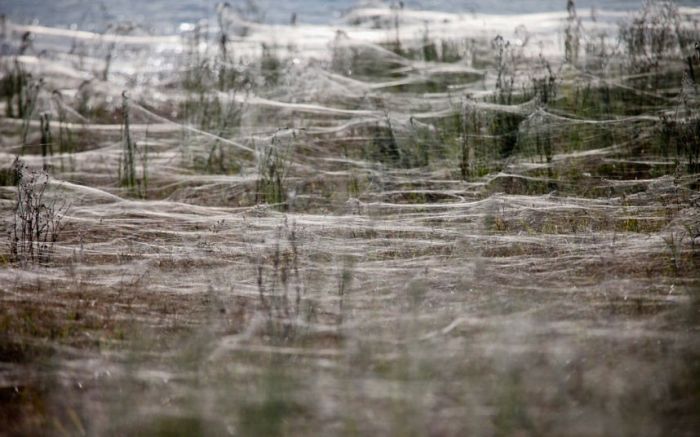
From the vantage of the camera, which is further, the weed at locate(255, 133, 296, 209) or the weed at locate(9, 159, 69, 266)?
the weed at locate(255, 133, 296, 209)

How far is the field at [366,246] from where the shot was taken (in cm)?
273

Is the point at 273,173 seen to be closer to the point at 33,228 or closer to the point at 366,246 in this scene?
the point at 366,246

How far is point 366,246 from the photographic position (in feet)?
13.6

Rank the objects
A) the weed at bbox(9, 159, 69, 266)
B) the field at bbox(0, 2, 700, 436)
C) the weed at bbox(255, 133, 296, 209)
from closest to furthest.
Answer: the field at bbox(0, 2, 700, 436), the weed at bbox(9, 159, 69, 266), the weed at bbox(255, 133, 296, 209)

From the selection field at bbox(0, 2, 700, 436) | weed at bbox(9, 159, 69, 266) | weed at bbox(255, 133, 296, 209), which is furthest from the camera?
weed at bbox(255, 133, 296, 209)

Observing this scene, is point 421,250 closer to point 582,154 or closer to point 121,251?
point 121,251

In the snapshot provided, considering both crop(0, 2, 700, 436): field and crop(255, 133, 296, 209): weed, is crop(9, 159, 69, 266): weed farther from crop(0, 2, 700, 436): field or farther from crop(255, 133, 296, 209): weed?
crop(255, 133, 296, 209): weed

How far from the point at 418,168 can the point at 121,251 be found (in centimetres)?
225

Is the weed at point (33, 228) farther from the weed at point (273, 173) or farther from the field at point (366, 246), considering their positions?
the weed at point (273, 173)

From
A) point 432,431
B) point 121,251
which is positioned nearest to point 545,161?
point 121,251

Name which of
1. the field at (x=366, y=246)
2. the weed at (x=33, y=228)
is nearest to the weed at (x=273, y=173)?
the field at (x=366, y=246)

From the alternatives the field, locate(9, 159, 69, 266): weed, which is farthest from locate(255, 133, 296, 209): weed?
locate(9, 159, 69, 266): weed

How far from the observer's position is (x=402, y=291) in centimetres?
357

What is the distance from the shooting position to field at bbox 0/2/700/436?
2.73 metres
